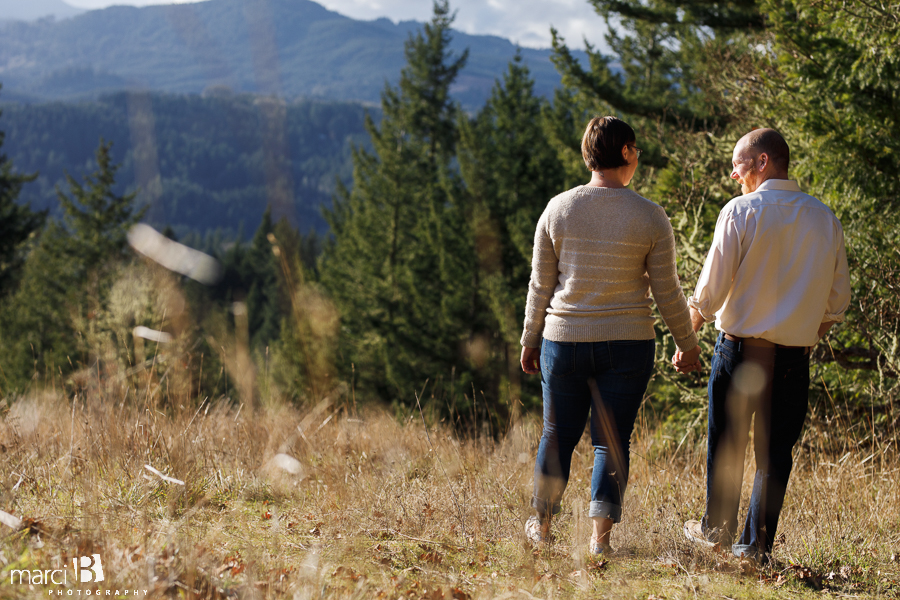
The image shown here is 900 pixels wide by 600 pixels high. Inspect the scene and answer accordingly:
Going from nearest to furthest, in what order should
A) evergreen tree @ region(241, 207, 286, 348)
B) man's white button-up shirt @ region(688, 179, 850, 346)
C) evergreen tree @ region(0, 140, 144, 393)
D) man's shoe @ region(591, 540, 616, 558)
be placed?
man's white button-up shirt @ region(688, 179, 850, 346) → man's shoe @ region(591, 540, 616, 558) → evergreen tree @ region(0, 140, 144, 393) → evergreen tree @ region(241, 207, 286, 348)

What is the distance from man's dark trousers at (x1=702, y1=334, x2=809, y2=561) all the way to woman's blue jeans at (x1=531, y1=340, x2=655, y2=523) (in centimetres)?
31

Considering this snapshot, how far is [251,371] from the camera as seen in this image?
151 inches

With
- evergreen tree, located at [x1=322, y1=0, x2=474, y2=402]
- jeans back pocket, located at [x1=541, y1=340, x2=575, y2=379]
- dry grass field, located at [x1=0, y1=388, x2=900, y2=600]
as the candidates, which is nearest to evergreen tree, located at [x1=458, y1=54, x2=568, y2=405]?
evergreen tree, located at [x1=322, y1=0, x2=474, y2=402]

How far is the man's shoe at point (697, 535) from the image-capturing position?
7.98 ft

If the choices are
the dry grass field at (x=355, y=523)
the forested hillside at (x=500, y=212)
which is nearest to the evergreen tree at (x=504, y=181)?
the forested hillside at (x=500, y=212)

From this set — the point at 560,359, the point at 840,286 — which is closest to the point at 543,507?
the point at 560,359

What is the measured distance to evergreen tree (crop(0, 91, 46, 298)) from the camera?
27.3 metres

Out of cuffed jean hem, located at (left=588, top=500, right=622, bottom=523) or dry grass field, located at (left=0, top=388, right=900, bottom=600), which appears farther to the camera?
cuffed jean hem, located at (left=588, top=500, right=622, bottom=523)

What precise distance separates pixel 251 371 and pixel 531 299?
6.96 feet

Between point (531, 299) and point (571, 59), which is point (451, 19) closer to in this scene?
→ point (571, 59)

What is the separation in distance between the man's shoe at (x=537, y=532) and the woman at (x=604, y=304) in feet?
0.58

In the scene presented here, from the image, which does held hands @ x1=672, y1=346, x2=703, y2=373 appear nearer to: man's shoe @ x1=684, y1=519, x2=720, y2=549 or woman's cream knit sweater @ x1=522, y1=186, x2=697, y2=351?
woman's cream knit sweater @ x1=522, y1=186, x2=697, y2=351

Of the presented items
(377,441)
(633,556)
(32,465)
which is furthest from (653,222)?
(32,465)

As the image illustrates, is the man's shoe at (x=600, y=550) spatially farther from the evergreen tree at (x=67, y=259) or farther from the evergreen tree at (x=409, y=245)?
the evergreen tree at (x=67, y=259)
